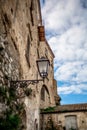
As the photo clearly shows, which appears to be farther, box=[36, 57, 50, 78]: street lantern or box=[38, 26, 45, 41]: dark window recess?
box=[38, 26, 45, 41]: dark window recess

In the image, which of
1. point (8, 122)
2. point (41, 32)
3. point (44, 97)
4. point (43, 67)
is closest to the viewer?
point (8, 122)

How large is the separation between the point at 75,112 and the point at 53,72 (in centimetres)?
703

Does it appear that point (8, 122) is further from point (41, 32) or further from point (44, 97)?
point (44, 97)

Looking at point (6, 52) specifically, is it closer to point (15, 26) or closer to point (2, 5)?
point (2, 5)

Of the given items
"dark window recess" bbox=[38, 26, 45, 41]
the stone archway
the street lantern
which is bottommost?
the street lantern

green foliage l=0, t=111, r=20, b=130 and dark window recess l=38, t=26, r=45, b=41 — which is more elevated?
dark window recess l=38, t=26, r=45, b=41

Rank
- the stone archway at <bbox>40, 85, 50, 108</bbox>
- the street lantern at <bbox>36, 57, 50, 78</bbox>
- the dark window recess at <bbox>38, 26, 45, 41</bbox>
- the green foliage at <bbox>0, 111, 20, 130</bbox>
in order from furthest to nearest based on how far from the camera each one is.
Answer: the stone archway at <bbox>40, 85, 50, 108</bbox>, the dark window recess at <bbox>38, 26, 45, 41</bbox>, the street lantern at <bbox>36, 57, 50, 78</bbox>, the green foliage at <bbox>0, 111, 20, 130</bbox>

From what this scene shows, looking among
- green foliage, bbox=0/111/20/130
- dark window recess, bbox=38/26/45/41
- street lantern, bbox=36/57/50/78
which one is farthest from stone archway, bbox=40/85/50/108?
green foliage, bbox=0/111/20/130

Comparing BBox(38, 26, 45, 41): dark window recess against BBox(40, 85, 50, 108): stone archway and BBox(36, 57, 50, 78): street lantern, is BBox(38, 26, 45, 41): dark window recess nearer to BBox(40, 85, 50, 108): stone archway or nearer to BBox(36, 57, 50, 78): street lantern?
BBox(40, 85, 50, 108): stone archway

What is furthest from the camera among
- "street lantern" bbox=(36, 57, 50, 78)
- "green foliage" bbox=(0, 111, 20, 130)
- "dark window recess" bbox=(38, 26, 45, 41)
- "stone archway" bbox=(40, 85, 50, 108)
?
"stone archway" bbox=(40, 85, 50, 108)

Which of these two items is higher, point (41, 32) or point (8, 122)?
point (41, 32)

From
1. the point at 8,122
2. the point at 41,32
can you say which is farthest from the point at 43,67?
the point at 41,32

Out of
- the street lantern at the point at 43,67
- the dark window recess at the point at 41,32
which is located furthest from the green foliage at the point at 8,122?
the dark window recess at the point at 41,32

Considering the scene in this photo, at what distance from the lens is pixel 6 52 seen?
611 centimetres
